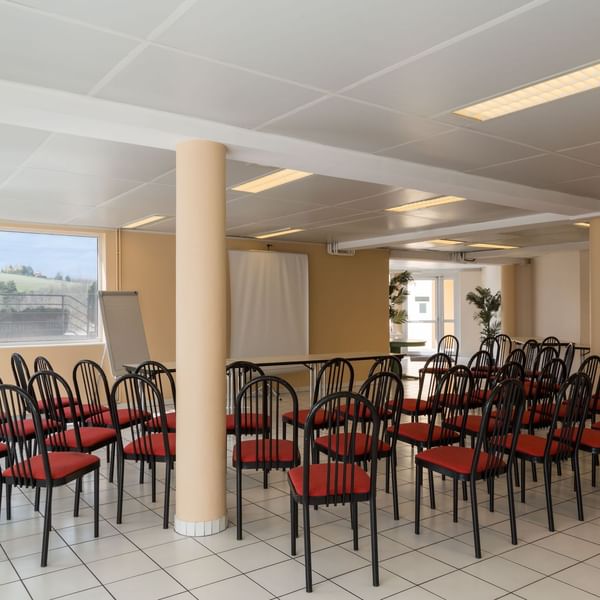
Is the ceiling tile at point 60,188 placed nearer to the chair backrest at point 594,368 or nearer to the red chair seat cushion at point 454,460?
the red chair seat cushion at point 454,460

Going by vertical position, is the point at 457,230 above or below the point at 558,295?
above

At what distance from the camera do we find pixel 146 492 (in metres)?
4.39

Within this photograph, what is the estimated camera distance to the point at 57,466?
3334 mm

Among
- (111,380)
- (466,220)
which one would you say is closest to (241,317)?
(111,380)

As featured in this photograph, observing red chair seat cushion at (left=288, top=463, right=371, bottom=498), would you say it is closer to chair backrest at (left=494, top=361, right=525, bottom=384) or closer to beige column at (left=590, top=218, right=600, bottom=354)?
chair backrest at (left=494, top=361, right=525, bottom=384)

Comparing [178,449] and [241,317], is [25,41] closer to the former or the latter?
[178,449]

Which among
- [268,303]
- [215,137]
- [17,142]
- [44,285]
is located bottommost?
[268,303]

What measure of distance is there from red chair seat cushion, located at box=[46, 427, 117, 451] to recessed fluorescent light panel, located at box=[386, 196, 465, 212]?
4039 millimetres

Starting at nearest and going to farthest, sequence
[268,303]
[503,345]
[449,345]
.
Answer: [503,345] < [268,303] < [449,345]

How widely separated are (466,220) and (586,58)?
5.19 meters

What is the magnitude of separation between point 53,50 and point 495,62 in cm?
205

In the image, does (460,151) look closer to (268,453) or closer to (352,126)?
(352,126)

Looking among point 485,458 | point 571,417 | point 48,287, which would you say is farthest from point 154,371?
point 48,287

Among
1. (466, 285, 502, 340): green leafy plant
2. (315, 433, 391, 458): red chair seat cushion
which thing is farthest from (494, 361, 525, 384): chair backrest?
(466, 285, 502, 340): green leafy plant
